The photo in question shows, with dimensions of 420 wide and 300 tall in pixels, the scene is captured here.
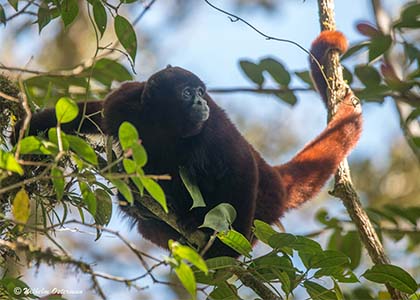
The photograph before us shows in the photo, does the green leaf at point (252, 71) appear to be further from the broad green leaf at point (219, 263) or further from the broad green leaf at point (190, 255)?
the broad green leaf at point (190, 255)

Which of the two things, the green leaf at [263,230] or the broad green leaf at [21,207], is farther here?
the green leaf at [263,230]

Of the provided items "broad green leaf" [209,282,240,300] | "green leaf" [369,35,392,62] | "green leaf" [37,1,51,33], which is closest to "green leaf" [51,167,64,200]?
"broad green leaf" [209,282,240,300]

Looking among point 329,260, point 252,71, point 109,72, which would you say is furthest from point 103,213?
point 252,71

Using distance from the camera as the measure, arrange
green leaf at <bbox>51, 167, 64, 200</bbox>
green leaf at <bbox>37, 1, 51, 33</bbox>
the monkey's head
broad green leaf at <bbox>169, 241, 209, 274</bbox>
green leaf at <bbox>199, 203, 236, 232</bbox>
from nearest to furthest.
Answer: broad green leaf at <bbox>169, 241, 209, 274</bbox>
green leaf at <bbox>51, 167, 64, 200</bbox>
green leaf at <bbox>199, 203, 236, 232</bbox>
green leaf at <bbox>37, 1, 51, 33</bbox>
the monkey's head

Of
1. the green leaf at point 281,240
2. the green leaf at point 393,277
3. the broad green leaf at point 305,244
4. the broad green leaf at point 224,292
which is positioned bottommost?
the green leaf at point 393,277

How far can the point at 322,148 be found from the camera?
4246mm

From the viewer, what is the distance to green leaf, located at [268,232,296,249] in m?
2.52

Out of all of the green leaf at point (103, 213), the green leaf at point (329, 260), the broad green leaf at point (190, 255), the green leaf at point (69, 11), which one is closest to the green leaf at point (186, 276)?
the broad green leaf at point (190, 255)

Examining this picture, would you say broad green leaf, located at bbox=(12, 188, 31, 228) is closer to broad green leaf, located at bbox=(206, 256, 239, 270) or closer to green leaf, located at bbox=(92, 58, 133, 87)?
broad green leaf, located at bbox=(206, 256, 239, 270)

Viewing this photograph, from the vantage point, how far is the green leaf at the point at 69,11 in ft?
9.93

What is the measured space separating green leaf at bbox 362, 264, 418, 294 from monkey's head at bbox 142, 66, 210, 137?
4.70 feet

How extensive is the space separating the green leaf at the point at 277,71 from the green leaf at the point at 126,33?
1.70 metres

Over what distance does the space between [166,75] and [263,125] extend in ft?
21.9

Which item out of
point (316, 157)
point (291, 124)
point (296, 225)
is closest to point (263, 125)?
point (291, 124)
